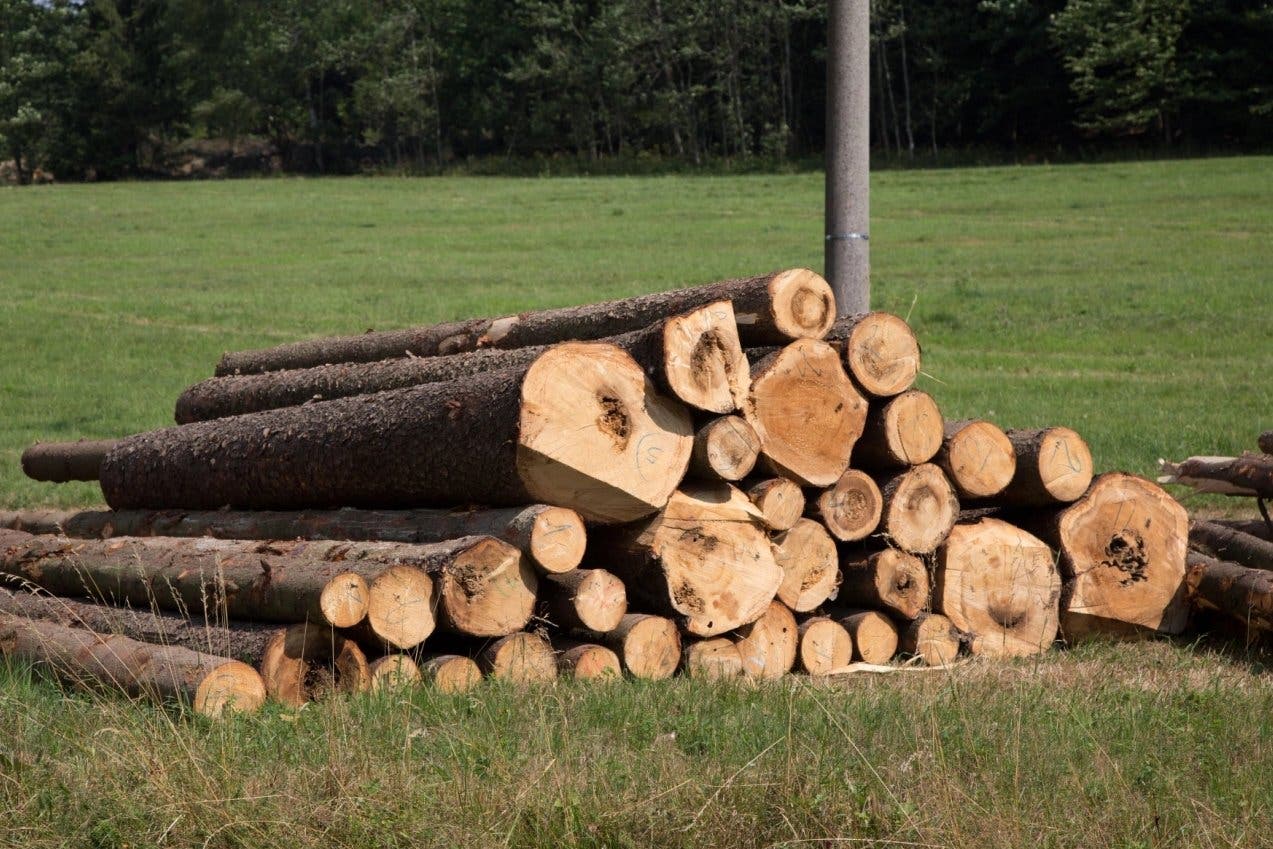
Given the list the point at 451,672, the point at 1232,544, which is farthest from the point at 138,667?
the point at 1232,544

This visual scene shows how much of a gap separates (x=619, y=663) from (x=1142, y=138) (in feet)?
173

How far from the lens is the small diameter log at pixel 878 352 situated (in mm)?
6648


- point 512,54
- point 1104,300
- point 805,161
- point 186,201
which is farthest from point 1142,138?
point 1104,300

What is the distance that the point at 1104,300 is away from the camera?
19.5 meters

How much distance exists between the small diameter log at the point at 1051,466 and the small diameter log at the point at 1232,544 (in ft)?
2.03

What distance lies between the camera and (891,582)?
6695mm

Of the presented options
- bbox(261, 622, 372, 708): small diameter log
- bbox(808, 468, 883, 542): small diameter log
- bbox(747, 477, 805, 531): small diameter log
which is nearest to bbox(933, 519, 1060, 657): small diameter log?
bbox(808, 468, 883, 542): small diameter log

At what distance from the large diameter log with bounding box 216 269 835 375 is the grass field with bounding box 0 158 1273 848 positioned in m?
1.65

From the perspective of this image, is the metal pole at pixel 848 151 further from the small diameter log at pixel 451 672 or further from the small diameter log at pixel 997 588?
the small diameter log at pixel 451 672

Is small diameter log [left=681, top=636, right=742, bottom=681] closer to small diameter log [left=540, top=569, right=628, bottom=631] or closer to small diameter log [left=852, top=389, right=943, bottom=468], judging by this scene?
small diameter log [left=540, top=569, right=628, bottom=631]

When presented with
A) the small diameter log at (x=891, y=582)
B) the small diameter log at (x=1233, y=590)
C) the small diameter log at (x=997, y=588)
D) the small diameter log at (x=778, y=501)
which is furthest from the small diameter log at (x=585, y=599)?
the small diameter log at (x=1233, y=590)

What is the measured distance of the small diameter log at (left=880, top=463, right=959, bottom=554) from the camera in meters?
6.68

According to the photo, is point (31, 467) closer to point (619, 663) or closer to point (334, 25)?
point (619, 663)

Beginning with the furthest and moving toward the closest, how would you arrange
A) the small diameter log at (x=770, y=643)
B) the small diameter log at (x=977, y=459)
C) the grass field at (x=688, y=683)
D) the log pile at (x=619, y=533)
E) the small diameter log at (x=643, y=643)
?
the small diameter log at (x=977, y=459), the small diameter log at (x=770, y=643), the small diameter log at (x=643, y=643), the log pile at (x=619, y=533), the grass field at (x=688, y=683)
